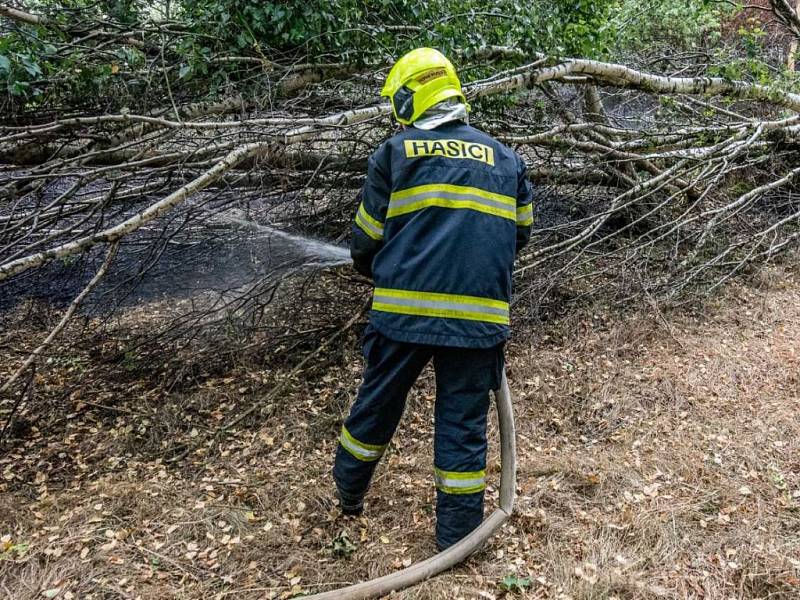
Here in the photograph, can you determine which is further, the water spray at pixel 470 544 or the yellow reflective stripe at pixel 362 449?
the yellow reflective stripe at pixel 362 449

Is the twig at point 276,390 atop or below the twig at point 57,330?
below

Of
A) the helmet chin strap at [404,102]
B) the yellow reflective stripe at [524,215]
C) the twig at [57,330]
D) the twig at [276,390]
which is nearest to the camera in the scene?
the helmet chin strap at [404,102]

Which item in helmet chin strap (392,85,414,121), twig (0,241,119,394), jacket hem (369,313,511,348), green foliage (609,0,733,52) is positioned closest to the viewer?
jacket hem (369,313,511,348)

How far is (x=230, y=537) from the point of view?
8.69ft

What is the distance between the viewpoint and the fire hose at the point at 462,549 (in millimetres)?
2256

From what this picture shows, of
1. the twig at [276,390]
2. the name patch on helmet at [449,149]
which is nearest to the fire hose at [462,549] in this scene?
the name patch on helmet at [449,149]

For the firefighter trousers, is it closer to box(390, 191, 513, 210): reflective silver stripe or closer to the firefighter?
the firefighter

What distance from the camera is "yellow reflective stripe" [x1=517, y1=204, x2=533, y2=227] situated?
249cm

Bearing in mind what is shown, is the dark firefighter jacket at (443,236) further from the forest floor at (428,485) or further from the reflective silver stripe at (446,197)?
the forest floor at (428,485)

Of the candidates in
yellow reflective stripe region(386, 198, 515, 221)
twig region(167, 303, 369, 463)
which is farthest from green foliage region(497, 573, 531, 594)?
twig region(167, 303, 369, 463)

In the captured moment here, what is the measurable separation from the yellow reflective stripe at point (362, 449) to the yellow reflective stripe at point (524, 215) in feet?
3.66

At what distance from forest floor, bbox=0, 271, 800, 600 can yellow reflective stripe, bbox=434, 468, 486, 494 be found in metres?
0.33

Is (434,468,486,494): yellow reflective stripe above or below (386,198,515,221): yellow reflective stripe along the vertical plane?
below

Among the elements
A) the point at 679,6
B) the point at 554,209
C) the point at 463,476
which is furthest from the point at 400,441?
the point at 679,6
